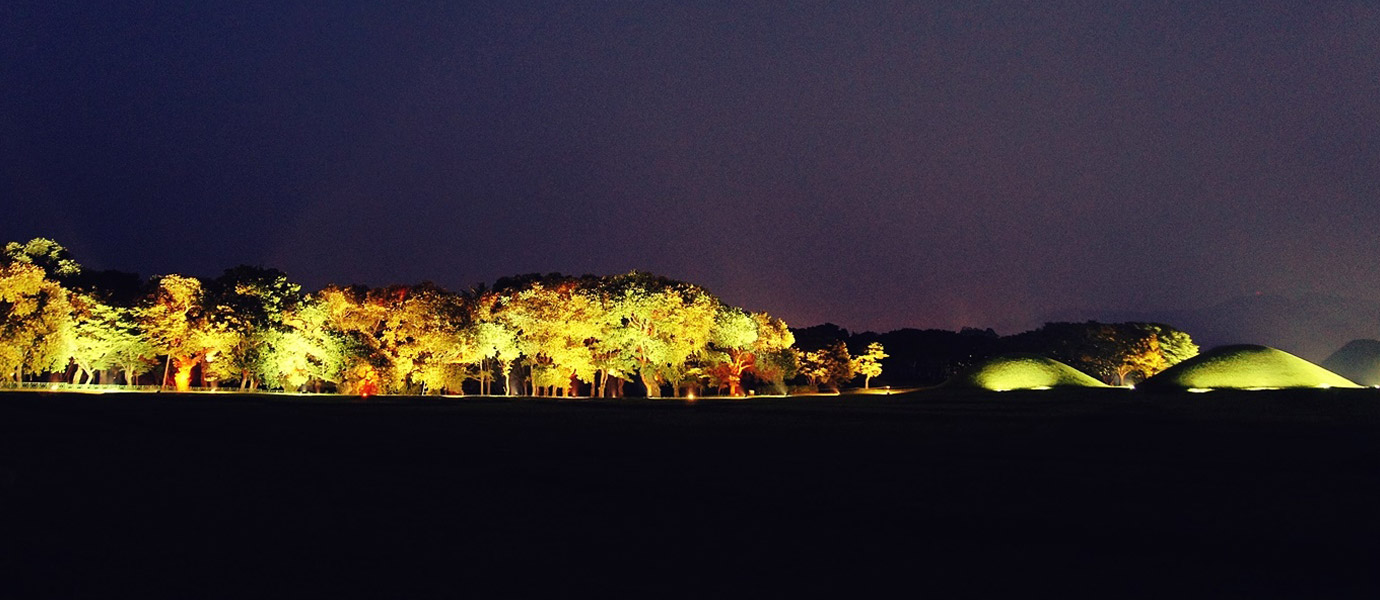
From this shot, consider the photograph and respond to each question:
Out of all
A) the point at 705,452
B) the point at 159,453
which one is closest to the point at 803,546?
the point at 705,452

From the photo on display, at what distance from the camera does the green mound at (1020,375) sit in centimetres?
5934

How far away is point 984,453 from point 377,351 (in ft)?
174

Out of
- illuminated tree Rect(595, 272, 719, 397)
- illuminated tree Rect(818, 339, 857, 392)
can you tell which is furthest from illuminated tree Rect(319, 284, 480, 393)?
illuminated tree Rect(818, 339, 857, 392)

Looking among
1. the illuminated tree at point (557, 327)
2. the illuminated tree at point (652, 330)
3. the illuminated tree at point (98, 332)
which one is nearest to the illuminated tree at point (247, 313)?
the illuminated tree at point (98, 332)

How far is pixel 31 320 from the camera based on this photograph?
5303 cm

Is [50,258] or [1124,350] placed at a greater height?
[50,258]

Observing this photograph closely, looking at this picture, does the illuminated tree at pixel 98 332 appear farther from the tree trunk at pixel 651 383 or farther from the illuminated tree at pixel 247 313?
the tree trunk at pixel 651 383

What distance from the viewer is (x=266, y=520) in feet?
29.2

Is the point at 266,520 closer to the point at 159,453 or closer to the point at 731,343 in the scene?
the point at 159,453

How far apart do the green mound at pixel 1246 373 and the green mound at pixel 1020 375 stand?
604cm

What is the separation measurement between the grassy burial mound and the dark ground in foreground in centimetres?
6814

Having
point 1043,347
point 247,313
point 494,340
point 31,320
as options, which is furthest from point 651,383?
point 1043,347

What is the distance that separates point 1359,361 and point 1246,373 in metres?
35.1

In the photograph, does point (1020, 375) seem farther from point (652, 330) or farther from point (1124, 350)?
point (1124, 350)
